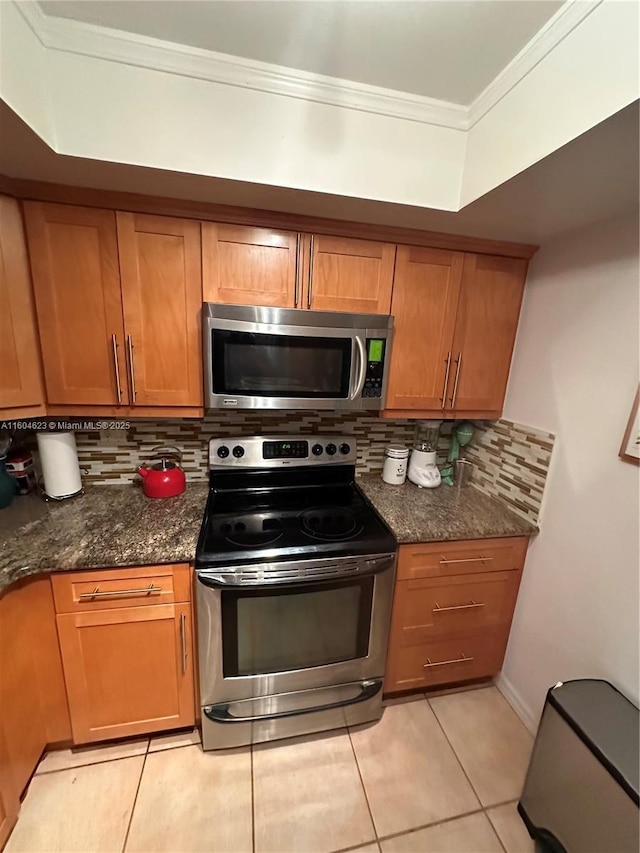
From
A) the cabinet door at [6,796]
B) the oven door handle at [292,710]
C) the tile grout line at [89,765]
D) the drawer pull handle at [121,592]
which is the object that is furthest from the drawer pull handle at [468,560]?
the cabinet door at [6,796]

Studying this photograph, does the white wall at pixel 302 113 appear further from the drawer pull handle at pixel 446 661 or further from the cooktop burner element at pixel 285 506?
the drawer pull handle at pixel 446 661

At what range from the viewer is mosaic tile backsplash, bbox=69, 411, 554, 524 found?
1606mm

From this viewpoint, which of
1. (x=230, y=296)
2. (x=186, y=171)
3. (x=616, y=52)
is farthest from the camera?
(x=230, y=296)

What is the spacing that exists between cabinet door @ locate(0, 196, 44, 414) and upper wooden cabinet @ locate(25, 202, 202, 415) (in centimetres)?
3

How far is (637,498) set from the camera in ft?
3.80

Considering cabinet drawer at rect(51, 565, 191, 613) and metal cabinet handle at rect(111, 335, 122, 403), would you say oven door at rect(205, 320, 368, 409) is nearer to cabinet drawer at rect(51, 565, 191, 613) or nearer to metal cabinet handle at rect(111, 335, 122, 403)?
metal cabinet handle at rect(111, 335, 122, 403)

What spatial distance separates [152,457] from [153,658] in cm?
87

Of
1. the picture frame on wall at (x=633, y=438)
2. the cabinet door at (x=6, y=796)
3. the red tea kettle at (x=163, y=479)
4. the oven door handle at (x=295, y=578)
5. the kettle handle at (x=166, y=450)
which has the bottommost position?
the cabinet door at (x=6, y=796)

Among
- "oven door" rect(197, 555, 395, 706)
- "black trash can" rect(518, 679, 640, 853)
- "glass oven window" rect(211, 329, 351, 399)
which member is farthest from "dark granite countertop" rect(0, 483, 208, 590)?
"black trash can" rect(518, 679, 640, 853)

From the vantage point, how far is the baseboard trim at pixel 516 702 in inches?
62.5

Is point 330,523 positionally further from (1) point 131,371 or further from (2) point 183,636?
(1) point 131,371

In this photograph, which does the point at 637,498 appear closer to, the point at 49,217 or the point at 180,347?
the point at 180,347

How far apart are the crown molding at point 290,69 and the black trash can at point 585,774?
1884 millimetres

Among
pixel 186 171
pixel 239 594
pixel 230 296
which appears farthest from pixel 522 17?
pixel 239 594
